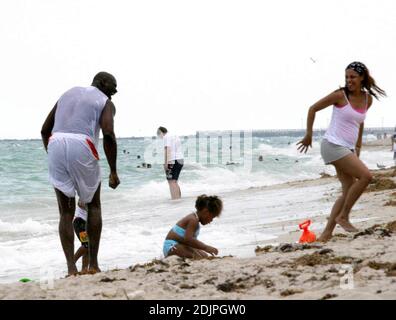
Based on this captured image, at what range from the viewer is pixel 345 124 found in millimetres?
6480

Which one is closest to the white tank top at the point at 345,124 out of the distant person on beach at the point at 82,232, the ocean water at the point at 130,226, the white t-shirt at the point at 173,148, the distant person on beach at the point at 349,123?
the distant person on beach at the point at 349,123

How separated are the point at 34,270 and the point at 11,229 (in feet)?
16.0

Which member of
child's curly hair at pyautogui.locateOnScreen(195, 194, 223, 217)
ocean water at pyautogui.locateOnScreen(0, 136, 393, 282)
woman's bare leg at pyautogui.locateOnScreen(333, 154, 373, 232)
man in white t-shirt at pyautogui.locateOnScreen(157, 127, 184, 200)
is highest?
woman's bare leg at pyautogui.locateOnScreen(333, 154, 373, 232)

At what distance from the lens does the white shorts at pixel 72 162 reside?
5.58 metres

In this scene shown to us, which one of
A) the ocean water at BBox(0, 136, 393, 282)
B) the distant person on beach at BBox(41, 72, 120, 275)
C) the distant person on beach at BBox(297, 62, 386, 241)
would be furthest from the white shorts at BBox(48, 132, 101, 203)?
the distant person on beach at BBox(297, 62, 386, 241)

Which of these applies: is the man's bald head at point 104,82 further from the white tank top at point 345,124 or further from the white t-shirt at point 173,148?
the white t-shirt at point 173,148

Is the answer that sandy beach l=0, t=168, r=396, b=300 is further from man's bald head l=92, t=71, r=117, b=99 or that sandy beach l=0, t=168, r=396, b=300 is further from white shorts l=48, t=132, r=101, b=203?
man's bald head l=92, t=71, r=117, b=99

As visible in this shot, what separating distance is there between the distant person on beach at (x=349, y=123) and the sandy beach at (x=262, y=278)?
0.60m

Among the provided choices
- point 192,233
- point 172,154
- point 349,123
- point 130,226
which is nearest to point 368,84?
point 349,123

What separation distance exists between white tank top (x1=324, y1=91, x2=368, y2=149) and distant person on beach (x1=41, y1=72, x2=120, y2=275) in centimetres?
211

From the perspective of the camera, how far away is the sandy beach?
412 cm

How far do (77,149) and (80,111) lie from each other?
31cm
